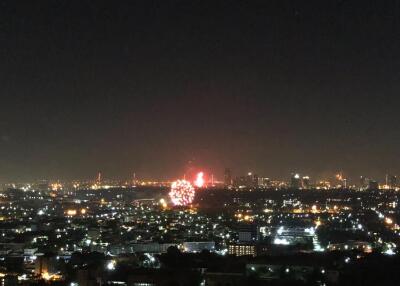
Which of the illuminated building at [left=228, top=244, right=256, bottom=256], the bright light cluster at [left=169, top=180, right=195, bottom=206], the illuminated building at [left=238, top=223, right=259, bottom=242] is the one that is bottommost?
the illuminated building at [left=228, top=244, right=256, bottom=256]

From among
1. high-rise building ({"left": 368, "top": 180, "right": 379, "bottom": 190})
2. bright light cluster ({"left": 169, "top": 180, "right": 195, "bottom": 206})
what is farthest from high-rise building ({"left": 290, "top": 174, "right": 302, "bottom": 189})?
bright light cluster ({"left": 169, "top": 180, "right": 195, "bottom": 206})

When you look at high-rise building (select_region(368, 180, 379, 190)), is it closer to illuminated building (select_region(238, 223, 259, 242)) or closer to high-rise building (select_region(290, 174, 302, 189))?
high-rise building (select_region(290, 174, 302, 189))

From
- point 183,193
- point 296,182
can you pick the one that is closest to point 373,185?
point 296,182

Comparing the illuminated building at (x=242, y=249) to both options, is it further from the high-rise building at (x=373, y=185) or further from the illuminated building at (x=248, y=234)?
the high-rise building at (x=373, y=185)

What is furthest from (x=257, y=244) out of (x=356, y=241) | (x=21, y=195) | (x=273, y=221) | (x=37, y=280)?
(x=21, y=195)

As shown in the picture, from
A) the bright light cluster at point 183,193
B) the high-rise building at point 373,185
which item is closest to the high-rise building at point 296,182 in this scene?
the high-rise building at point 373,185

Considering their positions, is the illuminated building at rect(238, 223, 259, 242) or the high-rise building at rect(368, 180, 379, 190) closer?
the illuminated building at rect(238, 223, 259, 242)

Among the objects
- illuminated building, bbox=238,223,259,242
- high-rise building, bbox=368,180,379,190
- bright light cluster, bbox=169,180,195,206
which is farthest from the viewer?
high-rise building, bbox=368,180,379,190

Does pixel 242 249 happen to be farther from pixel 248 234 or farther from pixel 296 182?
pixel 296 182

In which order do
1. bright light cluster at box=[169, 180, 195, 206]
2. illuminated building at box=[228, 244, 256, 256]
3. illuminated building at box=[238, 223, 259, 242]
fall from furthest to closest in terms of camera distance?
bright light cluster at box=[169, 180, 195, 206] < illuminated building at box=[238, 223, 259, 242] < illuminated building at box=[228, 244, 256, 256]

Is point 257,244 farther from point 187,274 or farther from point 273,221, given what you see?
point 273,221

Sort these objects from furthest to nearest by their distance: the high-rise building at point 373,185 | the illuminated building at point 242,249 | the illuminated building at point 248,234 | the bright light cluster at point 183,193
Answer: the high-rise building at point 373,185, the bright light cluster at point 183,193, the illuminated building at point 248,234, the illuminated building at point 242,249
